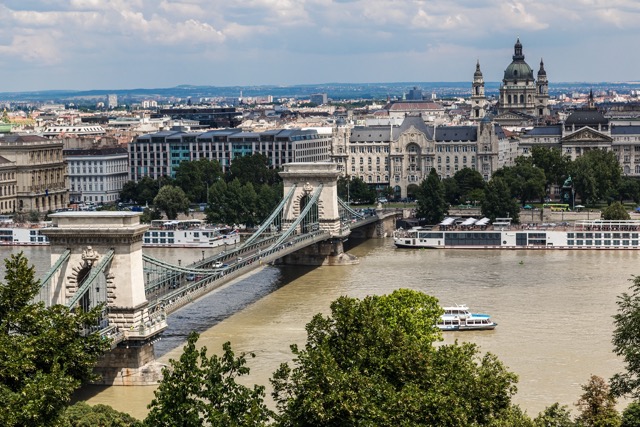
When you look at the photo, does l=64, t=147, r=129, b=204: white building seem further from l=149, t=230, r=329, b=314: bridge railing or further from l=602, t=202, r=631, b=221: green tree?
l=149, t=230, r=329, b=314: bridge railing

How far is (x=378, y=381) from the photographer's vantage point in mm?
18828

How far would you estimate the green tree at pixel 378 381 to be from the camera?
58.5 feet

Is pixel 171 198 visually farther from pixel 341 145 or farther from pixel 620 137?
pixel 620 137

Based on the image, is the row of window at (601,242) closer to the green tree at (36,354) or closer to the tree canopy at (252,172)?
the tree canopy at (252,172)

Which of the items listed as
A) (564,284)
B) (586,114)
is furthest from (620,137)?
(564,284)

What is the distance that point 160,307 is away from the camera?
2962 cm

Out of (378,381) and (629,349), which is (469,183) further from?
(378,381)

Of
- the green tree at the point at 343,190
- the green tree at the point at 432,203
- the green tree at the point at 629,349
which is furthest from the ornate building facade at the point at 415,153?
the green tree at the point at 629,349

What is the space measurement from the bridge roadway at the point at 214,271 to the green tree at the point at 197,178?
20528mm

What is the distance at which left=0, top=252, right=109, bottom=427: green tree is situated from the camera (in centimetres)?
1747

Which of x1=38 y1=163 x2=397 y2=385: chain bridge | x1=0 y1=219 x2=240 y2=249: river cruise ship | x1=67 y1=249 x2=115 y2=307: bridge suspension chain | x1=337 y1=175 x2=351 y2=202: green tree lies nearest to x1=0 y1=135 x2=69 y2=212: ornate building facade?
x1=0 y1=219 x2=240 y2=249: river cruise ship

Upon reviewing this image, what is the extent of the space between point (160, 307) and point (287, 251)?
12473 millimetres

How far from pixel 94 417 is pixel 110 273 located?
282 inches

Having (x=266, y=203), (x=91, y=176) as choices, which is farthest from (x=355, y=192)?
(x=91, y=176)
